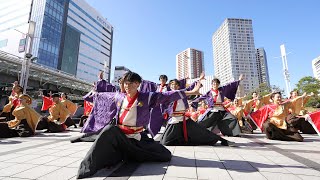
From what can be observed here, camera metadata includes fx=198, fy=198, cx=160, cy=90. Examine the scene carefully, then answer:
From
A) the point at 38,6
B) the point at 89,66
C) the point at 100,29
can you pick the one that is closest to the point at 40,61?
the point at 38,6

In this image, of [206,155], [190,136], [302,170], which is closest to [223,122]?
[190,136]

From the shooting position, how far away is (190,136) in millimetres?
4902

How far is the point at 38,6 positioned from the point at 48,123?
4953 centimetres

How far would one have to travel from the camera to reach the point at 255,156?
3.74 m

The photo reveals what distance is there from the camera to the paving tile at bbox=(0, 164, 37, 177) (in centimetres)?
262

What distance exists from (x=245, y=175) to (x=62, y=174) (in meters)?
2.39

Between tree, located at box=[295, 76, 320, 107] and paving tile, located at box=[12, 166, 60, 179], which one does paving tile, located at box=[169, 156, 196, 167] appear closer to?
paving tile, located at box=[12, 166, 60, 179]

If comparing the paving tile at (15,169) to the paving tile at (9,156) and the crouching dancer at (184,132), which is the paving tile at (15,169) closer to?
the paving tile at (9,156)

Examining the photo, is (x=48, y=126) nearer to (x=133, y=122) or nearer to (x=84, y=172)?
(x=133, y=122)

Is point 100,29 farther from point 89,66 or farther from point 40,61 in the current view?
point 40,61

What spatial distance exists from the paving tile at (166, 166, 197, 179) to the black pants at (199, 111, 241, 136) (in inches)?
143

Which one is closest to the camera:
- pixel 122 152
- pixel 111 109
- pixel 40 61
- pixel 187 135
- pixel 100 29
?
pixel 122 152

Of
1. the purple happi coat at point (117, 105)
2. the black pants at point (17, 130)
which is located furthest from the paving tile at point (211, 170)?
the black pants at point (17, 130)

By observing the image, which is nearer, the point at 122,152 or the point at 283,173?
the point at 283,173
